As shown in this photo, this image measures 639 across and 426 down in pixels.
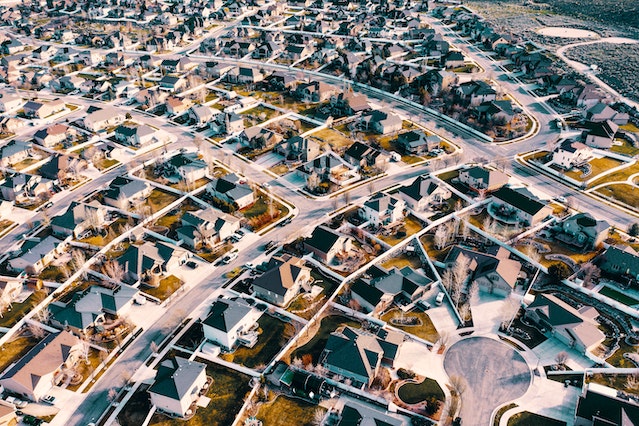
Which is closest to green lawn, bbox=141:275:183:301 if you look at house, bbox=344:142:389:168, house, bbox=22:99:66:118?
house, bbox=344:142:389:168

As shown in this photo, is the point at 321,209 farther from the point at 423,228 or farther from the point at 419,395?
the point at 419,395

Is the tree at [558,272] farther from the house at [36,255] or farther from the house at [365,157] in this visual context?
the house at [36,255]

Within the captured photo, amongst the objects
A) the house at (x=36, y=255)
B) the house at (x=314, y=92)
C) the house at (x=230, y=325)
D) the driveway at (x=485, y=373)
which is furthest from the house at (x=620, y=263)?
the house at (x=36, y=255)

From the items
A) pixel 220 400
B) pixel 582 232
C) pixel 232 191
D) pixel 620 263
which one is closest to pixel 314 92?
pixel 232 191

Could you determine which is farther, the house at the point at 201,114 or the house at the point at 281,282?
the house at the point at 201,114

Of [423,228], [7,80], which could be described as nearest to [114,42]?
[7,80]

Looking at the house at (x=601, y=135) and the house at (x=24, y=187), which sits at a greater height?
the house at (x=601, y=135)
